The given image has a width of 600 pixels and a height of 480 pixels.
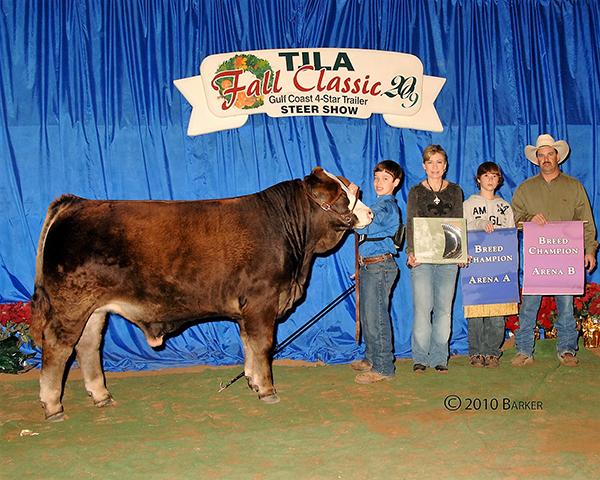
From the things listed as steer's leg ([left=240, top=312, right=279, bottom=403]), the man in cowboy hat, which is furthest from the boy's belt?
the man in cowboy hat

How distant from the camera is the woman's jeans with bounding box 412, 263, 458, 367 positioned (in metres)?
5.02

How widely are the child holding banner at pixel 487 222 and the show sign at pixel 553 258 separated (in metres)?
0.26

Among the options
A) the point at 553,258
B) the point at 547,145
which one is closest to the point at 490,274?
the point at 553,258

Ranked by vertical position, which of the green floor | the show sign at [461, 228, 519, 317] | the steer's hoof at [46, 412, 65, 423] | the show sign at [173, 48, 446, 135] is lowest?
the green floor

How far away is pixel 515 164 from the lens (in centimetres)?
596

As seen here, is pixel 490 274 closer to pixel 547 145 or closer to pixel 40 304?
pixel 547 145

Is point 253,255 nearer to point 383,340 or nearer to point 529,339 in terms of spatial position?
point 383,340

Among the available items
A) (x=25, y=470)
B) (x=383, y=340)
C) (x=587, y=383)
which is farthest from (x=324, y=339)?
(x=25, y=470)

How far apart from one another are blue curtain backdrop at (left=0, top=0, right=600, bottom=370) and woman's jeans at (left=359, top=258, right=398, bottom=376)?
92cm

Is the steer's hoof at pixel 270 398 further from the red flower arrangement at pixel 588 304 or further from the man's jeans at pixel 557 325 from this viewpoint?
the red flower arrangement at pixel 588 304

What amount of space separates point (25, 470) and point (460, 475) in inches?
85.2

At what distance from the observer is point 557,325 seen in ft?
17.3

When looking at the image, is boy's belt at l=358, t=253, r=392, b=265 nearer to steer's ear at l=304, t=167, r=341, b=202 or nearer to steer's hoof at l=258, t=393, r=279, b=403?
steer's ear at l=304, t=167, r=341, b=202

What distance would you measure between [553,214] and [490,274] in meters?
0.72
